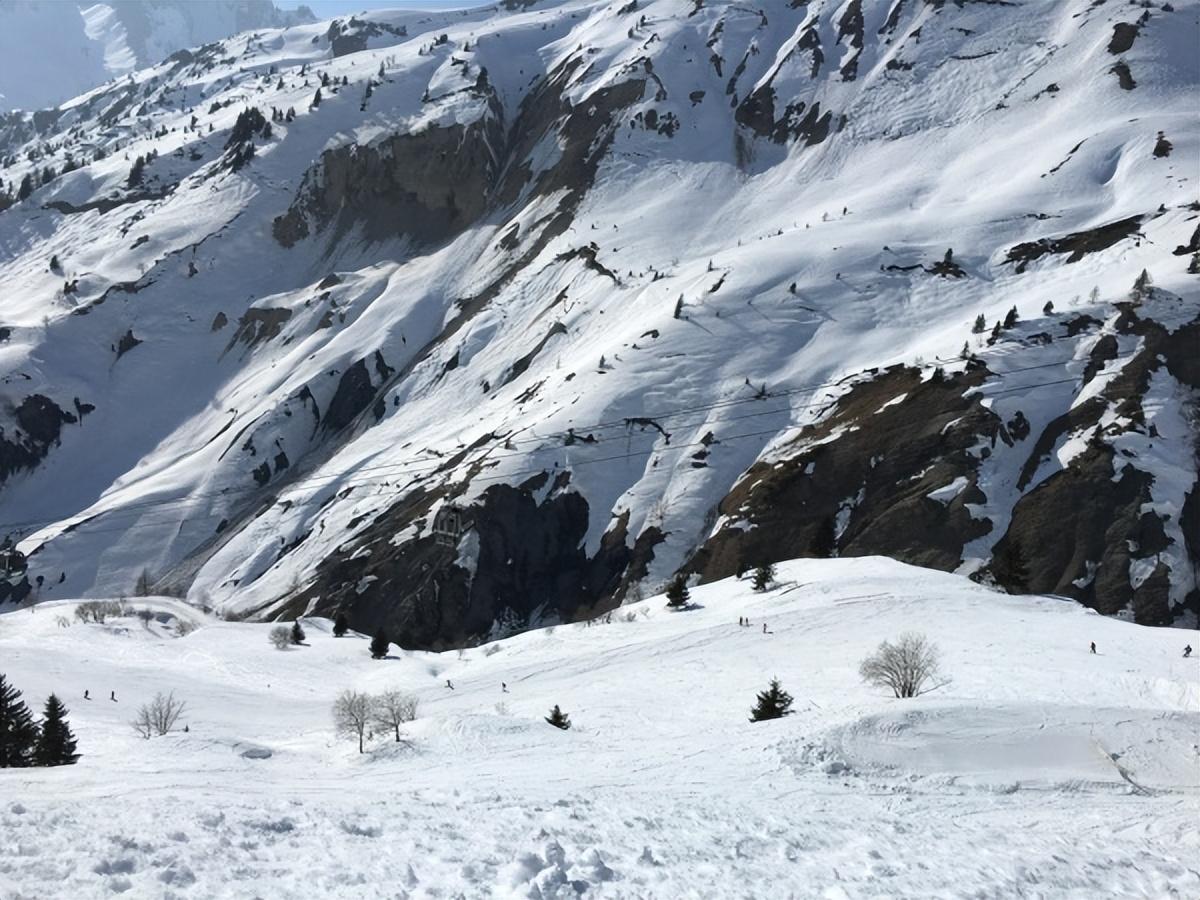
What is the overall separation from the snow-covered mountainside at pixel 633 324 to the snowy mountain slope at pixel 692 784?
18.5 metres

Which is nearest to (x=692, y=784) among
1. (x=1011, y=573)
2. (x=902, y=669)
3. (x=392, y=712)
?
(x=902, y=669)

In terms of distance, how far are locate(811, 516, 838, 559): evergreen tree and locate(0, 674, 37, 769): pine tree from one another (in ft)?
146

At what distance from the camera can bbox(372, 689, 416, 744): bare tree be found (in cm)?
2904

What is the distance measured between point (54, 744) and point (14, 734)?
148 inches

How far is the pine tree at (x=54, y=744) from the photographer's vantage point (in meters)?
27.4

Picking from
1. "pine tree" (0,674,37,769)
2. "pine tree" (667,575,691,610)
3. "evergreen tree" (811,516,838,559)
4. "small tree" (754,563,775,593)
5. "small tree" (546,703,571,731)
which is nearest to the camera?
"small tree" (546,703,571,731)

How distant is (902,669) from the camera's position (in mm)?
29250

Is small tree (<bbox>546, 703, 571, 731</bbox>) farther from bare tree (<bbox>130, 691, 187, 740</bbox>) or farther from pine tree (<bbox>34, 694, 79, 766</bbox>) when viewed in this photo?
pine tree (<bbox>34, 694, 79, 766</bbox>)

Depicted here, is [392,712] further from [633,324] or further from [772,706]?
[633,324]

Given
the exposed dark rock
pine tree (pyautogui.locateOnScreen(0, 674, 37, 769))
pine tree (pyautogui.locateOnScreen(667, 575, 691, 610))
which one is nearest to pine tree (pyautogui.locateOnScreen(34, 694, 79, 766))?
pine tree (pyautogui.locateOnScreen(0, 674, 37, 769))

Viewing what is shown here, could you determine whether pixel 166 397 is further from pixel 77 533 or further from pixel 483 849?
pixel 483 849

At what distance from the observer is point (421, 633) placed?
67.6 m

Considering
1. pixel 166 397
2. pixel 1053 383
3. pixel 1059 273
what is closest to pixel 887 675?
pixel 1053 383

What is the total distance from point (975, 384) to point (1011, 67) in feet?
262
